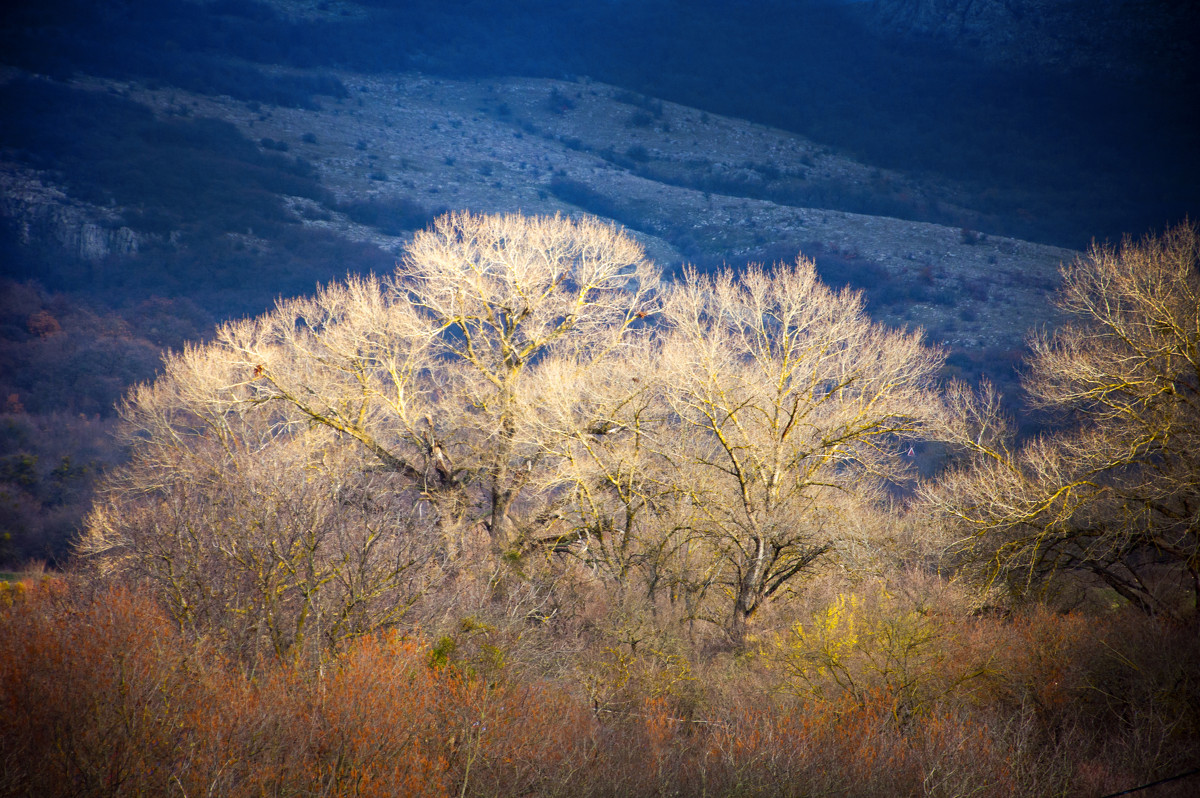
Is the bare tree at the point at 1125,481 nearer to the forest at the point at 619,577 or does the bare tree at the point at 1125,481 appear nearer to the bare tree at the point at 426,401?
the forest at the point at 619,577

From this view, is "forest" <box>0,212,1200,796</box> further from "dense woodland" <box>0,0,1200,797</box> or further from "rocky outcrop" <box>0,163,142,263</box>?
"rocky outcrop" <box>0,163,142,263</box>

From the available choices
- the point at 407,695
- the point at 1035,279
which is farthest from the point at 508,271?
the point at 1035,279

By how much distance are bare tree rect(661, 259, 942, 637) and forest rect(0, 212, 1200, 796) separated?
16cm

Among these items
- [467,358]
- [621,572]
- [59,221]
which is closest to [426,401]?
[467,358]

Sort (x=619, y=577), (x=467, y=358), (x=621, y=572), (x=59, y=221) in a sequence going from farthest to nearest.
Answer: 1. (x=59, y=221)
2. (x=467, y=358)
3. (x=621, y=572)
4. (x=619, y=577)

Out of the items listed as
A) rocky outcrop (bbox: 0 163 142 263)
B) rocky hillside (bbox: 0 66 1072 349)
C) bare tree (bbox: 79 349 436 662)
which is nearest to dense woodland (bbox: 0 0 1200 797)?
bare tree (bbox: 79 349 436 662)

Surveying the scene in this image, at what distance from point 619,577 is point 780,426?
7196mm

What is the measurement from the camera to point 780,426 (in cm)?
2358

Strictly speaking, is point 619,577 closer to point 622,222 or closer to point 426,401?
point 426,401

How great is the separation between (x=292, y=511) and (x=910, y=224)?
17510cm

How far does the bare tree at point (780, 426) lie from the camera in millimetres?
21781

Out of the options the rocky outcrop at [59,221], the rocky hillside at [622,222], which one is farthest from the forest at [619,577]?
the rocky outcrop at [59,221]

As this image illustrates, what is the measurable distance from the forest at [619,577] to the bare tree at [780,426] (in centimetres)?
16

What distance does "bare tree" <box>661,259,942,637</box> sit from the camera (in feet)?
71.5
